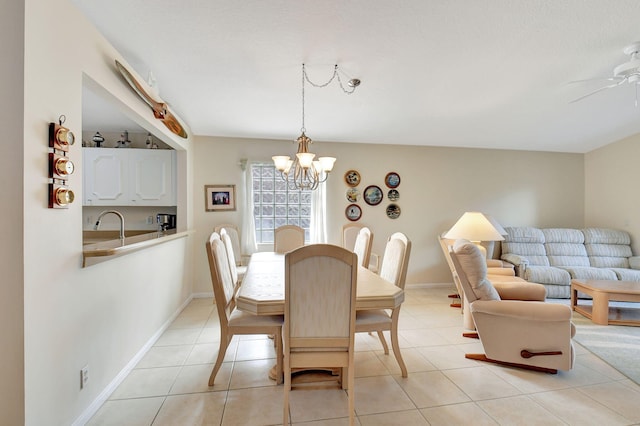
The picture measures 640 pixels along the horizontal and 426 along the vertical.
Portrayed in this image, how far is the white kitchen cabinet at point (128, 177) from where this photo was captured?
348 cm

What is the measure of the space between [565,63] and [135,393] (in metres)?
4.41

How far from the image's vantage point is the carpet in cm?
229

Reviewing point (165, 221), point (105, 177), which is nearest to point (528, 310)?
point (165, 221)

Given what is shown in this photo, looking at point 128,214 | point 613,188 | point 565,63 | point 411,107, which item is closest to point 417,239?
point 411,107

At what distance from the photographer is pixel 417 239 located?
4.68 meters

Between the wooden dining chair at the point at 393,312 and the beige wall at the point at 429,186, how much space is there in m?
2.11

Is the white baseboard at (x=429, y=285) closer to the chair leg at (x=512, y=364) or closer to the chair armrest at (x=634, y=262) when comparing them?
the chair leg at (x=512, y=364)

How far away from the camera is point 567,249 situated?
4457 millimetres

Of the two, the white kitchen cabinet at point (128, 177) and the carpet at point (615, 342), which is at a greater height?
the white kitchen cabinet at point (128, 177)

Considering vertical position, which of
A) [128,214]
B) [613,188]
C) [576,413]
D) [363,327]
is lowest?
[576,413]

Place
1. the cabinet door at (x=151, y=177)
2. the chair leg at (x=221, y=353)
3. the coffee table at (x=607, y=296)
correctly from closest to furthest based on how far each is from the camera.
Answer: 1. the chair leg at (x=221, y=353)
2. the coffee table at (x=607, y=296)
3. the cabinet door at (x=151, y=177)

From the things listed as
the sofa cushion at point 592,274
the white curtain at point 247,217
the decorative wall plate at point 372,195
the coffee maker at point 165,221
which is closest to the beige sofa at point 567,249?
the sofa cushion at point 592,274

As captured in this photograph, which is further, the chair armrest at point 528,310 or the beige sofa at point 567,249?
the beige sofa at point 567,249

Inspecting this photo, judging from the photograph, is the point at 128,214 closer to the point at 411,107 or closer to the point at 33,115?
the point at 33,115
